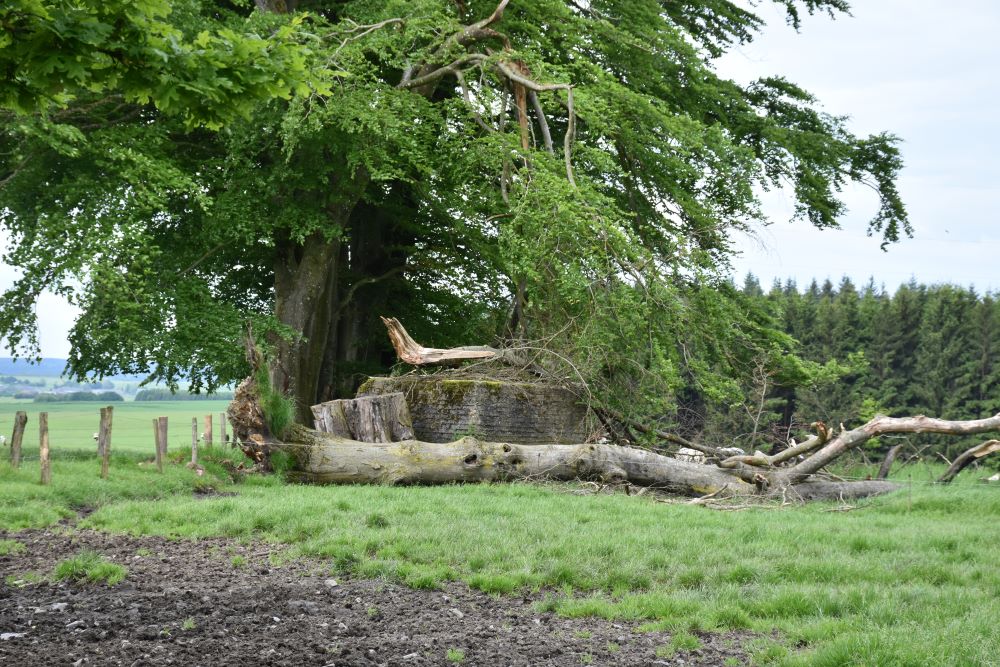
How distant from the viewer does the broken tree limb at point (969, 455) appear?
1457 cm

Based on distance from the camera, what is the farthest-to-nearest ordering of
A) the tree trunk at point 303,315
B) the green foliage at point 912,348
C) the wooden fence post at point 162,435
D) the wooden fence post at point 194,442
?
1. the green foliage at point 912,348
2. the tree trunk at point 303,315
3. the wooden fence post at point 194,442
4. the wooden fence post at point 162,435

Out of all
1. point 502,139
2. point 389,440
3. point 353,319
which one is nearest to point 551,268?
point 502,139

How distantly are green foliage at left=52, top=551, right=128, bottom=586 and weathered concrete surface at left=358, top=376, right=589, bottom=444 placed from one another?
7357mm

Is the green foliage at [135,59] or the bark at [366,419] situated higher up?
the green foliage at [135,59]

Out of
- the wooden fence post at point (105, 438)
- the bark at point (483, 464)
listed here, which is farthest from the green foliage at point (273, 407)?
the wooden fence post at point (105, 438)

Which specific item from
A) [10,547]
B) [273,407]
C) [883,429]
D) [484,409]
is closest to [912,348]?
[883,429]

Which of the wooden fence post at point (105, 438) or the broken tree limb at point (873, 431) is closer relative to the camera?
the wooden fence post at point (105, 438)

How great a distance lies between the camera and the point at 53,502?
1166 centimetres

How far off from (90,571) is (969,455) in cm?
1248

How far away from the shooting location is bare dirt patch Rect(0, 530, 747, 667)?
598cm

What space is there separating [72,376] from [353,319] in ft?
21.2

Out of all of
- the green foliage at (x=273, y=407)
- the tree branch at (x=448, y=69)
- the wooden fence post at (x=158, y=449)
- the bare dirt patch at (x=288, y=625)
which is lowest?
the bare dirt patch at (x=288, y=625)

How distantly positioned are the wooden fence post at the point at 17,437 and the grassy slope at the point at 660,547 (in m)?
0.21

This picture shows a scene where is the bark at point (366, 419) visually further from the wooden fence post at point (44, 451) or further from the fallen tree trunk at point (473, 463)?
the wooden fence post at point (44, 451)
